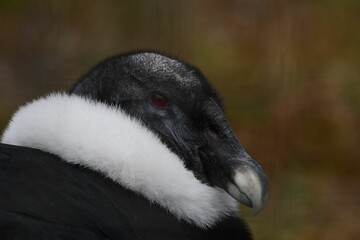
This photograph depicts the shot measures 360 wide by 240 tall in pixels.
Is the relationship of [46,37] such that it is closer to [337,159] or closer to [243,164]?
[337,159]

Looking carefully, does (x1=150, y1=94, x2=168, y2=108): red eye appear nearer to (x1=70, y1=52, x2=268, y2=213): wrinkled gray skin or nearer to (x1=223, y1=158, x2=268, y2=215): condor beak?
(x1=70, y1=52, x2=268, y2=213): wrinkled gray skin

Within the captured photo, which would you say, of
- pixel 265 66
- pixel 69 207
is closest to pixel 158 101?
pixel 69 207

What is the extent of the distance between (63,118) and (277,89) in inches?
71.4

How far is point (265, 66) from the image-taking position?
4426mm

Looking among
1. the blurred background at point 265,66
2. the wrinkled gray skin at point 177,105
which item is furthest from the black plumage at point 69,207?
the blurred background at point 265,66

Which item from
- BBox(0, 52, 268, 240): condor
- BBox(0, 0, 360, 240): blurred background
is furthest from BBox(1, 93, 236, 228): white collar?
BBox(0, 0, 360, 240): blurred background

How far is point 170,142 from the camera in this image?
2701 mm

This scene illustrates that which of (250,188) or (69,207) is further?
(250,188)

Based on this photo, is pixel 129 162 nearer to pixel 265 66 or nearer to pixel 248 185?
pixel 248 185

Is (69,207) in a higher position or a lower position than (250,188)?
lower

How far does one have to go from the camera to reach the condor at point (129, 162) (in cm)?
234

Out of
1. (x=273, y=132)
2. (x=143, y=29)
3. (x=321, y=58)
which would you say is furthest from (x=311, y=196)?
(x=143, y=29)

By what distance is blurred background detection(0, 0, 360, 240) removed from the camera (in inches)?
166

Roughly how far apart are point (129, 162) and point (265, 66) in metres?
1.98
